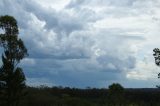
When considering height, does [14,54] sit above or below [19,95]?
above

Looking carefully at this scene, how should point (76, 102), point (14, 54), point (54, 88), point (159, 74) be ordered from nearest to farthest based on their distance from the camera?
point (14, 54) < point (159, 74) < point (76, 102) < point (54, 88)

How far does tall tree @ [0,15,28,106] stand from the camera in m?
62.9

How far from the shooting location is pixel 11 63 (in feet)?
209

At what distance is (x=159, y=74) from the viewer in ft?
224

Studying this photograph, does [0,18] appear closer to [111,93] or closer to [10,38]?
[10,38]

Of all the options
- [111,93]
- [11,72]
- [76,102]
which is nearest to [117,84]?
[111,93]

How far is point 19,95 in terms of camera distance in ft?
212

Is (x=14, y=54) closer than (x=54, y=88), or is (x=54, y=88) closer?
(x=14, y=54)

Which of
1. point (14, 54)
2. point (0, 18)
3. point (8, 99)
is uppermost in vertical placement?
point (0, 18)

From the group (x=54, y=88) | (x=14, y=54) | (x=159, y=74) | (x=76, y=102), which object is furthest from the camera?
(x=54, y=88)

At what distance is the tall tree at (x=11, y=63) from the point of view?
6294cm

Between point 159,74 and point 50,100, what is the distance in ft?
144

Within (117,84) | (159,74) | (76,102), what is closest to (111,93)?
(117,84)

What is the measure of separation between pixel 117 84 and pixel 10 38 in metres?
50.6
